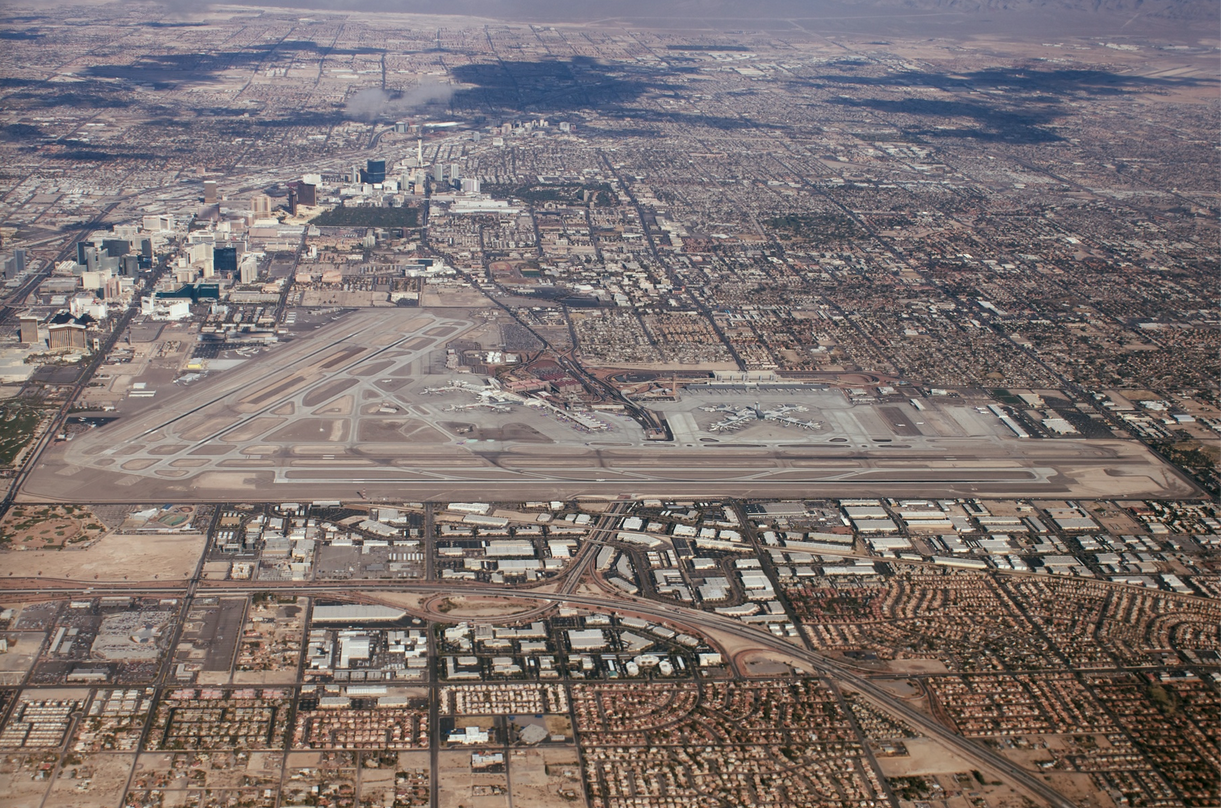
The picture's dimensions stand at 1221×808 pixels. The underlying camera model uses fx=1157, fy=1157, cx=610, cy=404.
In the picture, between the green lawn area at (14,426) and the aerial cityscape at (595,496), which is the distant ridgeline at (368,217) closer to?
the aerial cityscape at (595,496)

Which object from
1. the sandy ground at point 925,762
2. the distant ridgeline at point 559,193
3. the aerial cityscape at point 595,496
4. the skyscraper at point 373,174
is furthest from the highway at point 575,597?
the skyscraper at point 373,174

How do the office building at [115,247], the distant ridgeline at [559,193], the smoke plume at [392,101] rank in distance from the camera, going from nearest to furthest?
the office building at [115,247] → the distant ridgeline at [559,193] → the smoke plume at [392,101]

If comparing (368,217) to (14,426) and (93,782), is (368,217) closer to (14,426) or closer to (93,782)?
(14,426)

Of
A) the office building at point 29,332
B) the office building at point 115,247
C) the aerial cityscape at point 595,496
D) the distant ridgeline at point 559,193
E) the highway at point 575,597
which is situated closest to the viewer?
the aerial cityscape at point 595,496

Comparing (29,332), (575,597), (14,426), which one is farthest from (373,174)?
(575,597)

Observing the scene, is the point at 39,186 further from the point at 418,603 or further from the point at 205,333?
the point at 418,603

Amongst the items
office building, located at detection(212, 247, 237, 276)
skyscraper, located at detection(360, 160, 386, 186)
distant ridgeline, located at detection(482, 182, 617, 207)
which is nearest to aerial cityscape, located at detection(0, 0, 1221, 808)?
distant ridgeline, located at detection(482, 182, 617, 207)

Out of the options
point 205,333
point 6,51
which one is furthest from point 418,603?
point 6,51

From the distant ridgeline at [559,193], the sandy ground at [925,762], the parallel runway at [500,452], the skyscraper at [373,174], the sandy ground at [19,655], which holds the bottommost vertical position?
the sandy ground at [19,655]
